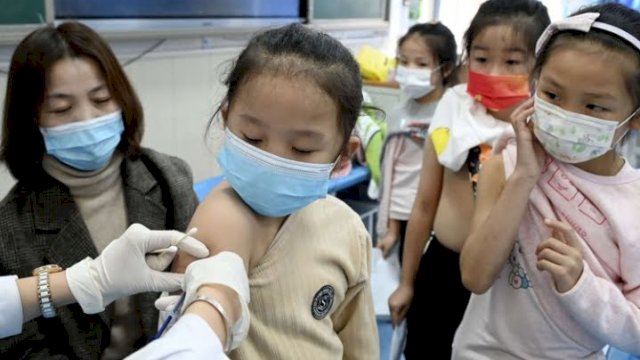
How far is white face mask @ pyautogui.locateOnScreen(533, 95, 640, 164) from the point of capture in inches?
39.1

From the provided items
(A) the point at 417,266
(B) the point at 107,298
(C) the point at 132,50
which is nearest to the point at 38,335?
(B) the point at 107,298

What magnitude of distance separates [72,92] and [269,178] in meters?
0.63

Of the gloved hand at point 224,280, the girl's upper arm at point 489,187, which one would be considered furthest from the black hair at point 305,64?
the girl's upper arm at point 489,187

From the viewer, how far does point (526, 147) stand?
107cm

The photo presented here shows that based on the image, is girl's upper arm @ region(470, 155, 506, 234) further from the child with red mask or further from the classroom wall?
the classroom wall

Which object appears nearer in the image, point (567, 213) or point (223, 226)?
point (223, 226)

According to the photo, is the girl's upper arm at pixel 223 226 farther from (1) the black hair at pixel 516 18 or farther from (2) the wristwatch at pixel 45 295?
(1) the black hair at pixel 516 18

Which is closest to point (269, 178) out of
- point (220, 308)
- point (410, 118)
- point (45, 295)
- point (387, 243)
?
point (220, 308)

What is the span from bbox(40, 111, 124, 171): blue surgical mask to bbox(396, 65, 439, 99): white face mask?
1.64 meters

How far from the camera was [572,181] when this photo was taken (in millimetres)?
1070

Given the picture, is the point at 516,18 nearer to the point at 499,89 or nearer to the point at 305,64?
the point at 499,89

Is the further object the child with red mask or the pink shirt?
the child with red mask

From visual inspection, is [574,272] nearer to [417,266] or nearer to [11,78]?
[417,266]

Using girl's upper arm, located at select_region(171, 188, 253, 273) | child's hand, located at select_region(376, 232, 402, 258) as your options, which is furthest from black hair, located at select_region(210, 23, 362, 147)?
child's hand, located at select_region(376, 232, 402, 258)
